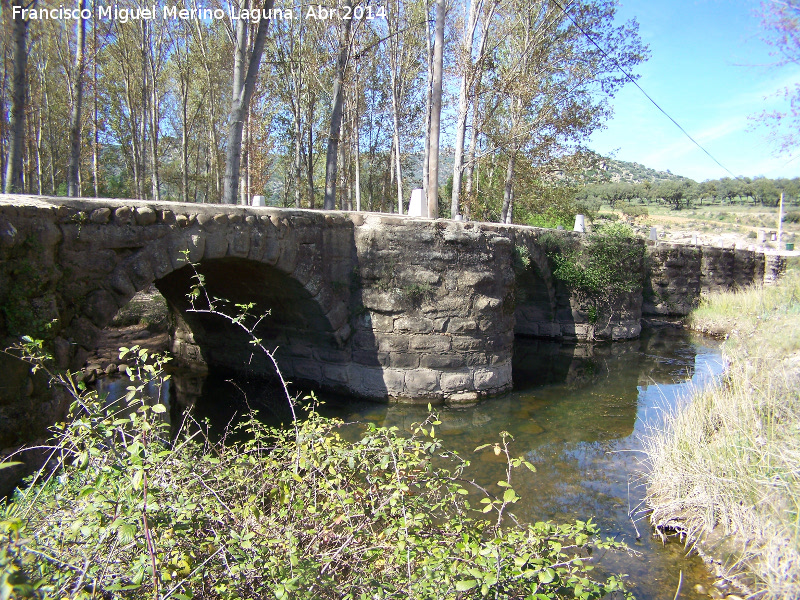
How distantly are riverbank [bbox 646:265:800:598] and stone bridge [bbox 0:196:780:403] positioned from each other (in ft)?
10.2

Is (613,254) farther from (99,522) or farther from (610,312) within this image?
(99,522)

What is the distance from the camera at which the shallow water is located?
4.46m

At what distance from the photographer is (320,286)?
24.5 ft

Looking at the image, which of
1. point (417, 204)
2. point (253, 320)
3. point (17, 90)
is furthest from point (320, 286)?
point (17, 90)

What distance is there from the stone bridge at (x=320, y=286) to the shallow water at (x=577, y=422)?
0.57 meters

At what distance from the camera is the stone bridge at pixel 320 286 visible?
4.89 metres

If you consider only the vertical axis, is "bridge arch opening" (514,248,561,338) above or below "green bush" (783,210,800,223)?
below

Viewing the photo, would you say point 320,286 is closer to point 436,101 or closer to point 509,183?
point 436,101

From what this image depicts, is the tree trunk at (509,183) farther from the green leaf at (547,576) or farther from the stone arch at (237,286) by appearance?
the green leaf at (547,576)

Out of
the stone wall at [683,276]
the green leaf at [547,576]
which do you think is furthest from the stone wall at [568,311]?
the green leaf at [547,576]

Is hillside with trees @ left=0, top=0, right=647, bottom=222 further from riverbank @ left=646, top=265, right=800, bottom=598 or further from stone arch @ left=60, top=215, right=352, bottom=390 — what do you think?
riverbank @ left=646, top=265, right=800, bottom=598

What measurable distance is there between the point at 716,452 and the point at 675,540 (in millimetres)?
819

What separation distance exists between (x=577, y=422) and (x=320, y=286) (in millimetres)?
4062

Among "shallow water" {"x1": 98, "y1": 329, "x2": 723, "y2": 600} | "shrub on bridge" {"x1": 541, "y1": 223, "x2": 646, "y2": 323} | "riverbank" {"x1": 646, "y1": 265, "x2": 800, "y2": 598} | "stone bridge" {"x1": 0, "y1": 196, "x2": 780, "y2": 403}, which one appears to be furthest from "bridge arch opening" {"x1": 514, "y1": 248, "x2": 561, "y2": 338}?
"riverbank" {"x1": 646, "y1": 265, "x2": 800, "y2": 598}
